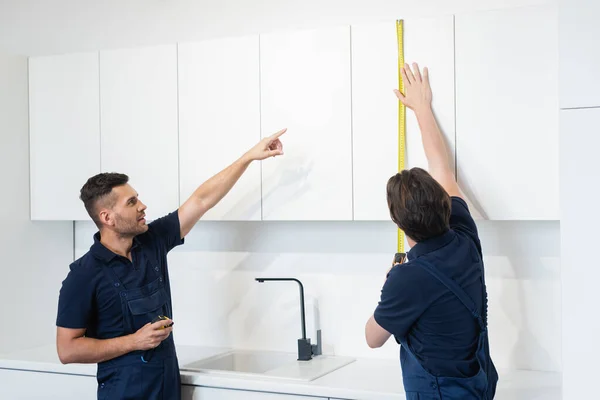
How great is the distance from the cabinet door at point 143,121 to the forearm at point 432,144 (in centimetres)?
109

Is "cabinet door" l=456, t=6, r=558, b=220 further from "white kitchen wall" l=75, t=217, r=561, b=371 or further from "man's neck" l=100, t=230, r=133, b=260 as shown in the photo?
"man's neck" l=100, t=230, r=133, b=260

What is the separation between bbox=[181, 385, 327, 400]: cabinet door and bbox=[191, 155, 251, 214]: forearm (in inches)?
27.8

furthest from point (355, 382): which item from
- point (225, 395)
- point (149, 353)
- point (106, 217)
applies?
point (106, 217)

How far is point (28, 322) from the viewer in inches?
151

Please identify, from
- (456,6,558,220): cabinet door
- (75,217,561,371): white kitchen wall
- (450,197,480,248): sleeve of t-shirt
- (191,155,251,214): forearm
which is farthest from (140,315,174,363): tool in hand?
(456,6,558,220): cabinet door

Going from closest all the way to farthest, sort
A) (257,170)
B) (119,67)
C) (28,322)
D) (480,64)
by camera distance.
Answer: (480,64) < (257,170) < (119,67) < (28,322)

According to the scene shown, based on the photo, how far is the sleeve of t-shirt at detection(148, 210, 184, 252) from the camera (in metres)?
3.20

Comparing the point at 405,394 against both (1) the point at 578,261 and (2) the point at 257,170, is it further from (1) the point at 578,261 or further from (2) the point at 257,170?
(2) the point at 257,170

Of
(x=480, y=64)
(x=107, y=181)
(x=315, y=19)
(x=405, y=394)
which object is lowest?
(x=405, y=394)

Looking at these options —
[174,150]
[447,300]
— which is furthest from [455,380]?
[174,150]

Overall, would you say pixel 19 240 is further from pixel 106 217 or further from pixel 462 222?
pixel 462 222

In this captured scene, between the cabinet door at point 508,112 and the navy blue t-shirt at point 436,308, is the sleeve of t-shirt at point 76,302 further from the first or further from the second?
the cabinet door at point 508,112

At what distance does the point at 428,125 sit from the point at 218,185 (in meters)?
0.87

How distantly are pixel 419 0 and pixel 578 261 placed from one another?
1464 mm
